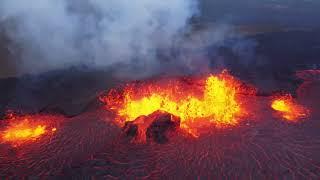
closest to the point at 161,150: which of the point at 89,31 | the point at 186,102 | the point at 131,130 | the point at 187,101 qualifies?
the point at 131,130

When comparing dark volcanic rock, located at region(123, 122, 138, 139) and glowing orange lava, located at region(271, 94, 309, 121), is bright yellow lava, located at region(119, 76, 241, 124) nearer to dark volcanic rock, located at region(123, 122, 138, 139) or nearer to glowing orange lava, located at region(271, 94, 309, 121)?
dark volcanic rock, located at region(123, 122, 138, 139)

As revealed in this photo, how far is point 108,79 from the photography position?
16984mm

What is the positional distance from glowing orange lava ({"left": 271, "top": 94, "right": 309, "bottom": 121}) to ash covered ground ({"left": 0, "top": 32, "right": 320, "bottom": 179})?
1.14 feet

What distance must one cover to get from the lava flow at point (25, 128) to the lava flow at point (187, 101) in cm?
253

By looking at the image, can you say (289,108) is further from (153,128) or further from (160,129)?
(153,128)

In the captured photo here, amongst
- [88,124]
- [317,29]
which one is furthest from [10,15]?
[317,29]

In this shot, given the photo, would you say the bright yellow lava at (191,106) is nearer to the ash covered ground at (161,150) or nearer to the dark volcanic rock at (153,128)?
the ash covered ground at (161,150)

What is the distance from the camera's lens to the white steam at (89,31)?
66.2ft

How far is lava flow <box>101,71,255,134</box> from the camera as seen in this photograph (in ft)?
40.8

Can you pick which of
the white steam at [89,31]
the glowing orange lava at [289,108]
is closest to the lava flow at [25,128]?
the white steam at [89,31]

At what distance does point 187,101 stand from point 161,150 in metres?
3.70

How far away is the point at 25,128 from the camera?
1219 centimetres

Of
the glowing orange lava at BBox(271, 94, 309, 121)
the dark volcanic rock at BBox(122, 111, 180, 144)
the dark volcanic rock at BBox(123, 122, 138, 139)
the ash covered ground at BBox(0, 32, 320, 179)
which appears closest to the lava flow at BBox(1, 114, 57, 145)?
the ash covered ground at BBox(0, 32, 320, 179)

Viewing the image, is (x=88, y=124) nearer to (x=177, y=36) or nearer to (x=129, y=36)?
(x=129, y=36)
